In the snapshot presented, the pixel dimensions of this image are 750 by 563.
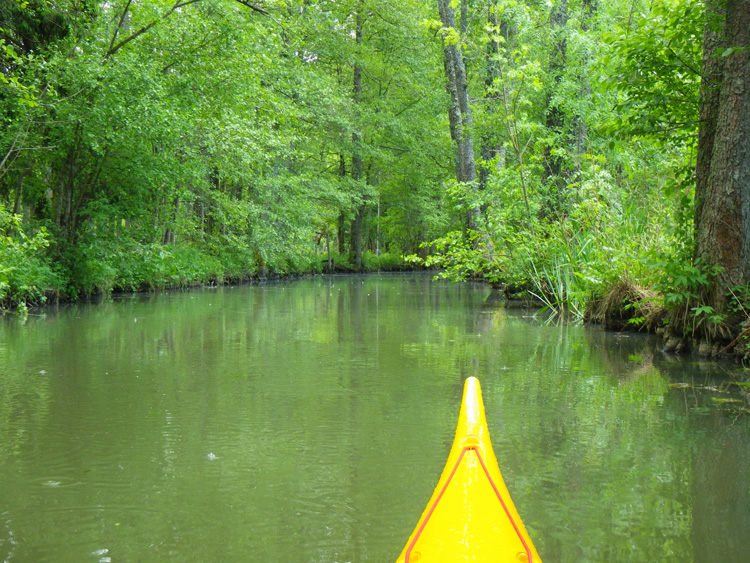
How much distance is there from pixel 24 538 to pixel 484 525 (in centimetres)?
181

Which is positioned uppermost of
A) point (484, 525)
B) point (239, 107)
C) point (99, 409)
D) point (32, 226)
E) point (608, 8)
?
point (608, 8)

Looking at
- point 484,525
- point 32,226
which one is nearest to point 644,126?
point 484,525

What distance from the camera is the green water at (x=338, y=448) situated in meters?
2.71

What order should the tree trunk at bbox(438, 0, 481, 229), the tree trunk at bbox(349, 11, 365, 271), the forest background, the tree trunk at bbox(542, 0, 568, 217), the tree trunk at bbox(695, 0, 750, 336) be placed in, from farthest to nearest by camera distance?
the tree trunk at bbox(349, 11, 365, 271)
the tree trunk at bbox(438, 0, 481, 229)
the tree trunk at bbox(542, 0, 568, 217)
the forest background
the tree trunk at bbox(695, 0, 750, 336)

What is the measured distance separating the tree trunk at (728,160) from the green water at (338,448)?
1.01 meters

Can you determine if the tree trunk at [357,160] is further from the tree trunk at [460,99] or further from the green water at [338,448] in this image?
the green water at [338,448]

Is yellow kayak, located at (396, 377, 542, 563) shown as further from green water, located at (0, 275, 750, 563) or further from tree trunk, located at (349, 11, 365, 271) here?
tree trunk, located at (349, 11, 365, 271)

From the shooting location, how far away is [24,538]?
8.74 feet

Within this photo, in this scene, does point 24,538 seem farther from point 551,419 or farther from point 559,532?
point 551,419

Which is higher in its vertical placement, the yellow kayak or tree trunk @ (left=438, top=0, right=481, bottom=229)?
tree trunk @ (left=438, top=0, right=481, bottom=229)

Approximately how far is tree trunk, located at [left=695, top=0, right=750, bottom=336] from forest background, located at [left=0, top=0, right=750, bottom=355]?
19 mm

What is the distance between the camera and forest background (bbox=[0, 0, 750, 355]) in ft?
22.6

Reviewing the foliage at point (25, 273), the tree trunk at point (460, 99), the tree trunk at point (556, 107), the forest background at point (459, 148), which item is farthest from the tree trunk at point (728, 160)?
the tree trunk at point (460, 99)

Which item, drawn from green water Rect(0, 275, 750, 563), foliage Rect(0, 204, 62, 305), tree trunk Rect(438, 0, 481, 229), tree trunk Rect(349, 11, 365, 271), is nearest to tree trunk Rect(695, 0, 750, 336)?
green water Rect(0, 275, 750, 563)
